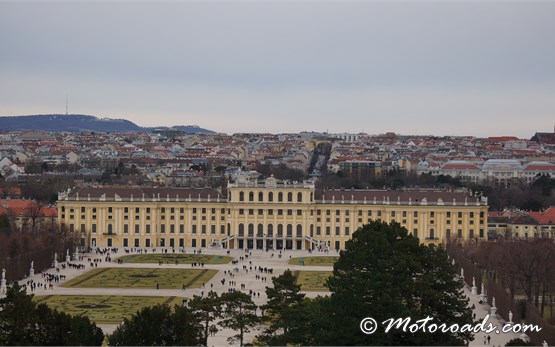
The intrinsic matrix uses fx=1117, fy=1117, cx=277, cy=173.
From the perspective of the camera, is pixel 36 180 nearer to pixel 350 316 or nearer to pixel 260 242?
pixel 260 242

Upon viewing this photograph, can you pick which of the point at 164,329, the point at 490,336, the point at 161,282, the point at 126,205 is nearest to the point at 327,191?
the point at 126,205

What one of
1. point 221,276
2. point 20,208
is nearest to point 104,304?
point 221,276

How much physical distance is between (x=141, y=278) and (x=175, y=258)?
11966 mm

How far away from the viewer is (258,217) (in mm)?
83812

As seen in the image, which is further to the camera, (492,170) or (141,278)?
(492,170)

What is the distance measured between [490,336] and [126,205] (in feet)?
146

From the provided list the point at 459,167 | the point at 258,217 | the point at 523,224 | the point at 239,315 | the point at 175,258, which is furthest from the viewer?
the point at 459,167

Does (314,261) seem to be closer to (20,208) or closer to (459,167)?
(20,208)

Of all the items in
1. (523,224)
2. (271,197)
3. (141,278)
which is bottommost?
(141,278)

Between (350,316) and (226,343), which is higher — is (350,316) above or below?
above

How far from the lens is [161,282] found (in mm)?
60406

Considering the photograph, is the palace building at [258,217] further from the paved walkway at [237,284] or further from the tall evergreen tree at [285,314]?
the tall evergreen tree at [285,314]

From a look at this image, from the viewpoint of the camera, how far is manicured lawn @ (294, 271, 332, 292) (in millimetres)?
57347

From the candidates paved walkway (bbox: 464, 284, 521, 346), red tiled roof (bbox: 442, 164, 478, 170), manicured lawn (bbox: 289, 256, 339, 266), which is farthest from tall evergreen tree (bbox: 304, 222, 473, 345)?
red tiled roof (bbox: 442, 164, 478, 170)
